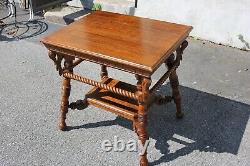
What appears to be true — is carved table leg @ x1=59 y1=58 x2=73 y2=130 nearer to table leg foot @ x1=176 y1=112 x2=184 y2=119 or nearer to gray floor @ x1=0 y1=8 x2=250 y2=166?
gray floor @ x1=0 y1=8 x2=250 y2=166

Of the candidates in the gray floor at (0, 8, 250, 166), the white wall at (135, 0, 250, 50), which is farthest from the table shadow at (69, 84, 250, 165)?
the white wall at (135, 0, 250, 50)

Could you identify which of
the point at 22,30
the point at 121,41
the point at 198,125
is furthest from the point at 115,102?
the point at 22,30

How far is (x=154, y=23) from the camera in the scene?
255cm

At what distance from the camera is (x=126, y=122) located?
9.25 ft

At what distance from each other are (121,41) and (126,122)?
0.83m

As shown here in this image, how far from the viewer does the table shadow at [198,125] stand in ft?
8.36

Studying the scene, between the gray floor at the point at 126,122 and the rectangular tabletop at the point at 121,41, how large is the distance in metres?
0.77

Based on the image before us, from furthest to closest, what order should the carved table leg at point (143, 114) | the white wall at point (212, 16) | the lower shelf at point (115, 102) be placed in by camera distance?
the white wall at point (212, 16) < the lower shelf at point (115, 102) < the carved table leg at point (143, 114)

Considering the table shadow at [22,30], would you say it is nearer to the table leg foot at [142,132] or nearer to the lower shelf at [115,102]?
the lower shelf at [115,102]

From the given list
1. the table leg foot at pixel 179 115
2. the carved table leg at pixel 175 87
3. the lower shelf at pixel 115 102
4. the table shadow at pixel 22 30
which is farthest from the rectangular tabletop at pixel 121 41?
A: the table shadow at pixel 22 30

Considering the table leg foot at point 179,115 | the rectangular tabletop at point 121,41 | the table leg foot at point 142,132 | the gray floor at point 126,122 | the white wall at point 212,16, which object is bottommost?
the gray floor at point 126,122

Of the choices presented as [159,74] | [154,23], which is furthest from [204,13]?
[154,23]

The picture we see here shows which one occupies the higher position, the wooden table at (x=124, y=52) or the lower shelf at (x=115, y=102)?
the wooden table at (x=124, y=52)

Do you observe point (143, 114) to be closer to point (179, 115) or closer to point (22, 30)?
point (179, 115)
